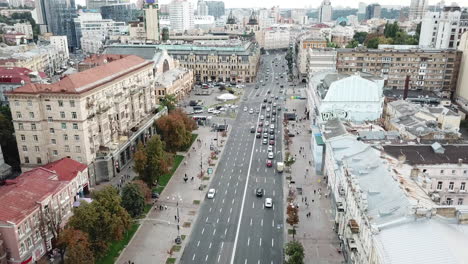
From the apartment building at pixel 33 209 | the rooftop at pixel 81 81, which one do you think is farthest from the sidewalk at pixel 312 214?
the rooftop at pixel 81 81

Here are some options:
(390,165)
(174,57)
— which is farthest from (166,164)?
(174,57)

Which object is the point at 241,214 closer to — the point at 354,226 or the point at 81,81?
the point at 354,226

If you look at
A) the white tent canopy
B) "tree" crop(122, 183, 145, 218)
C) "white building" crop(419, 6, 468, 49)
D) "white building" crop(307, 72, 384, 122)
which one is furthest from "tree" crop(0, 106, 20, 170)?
"white building" crop(419, 6, 468, 49)

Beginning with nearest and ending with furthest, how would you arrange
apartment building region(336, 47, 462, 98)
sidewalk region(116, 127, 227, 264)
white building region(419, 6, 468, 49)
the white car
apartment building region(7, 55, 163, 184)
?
1. sidewalk region(116, 127, 227, 264)
2. the white car
3. apartment building region(7, 55, 163, 184)
4. apartment building region(336, 47, 462, 98)
5. white building region(419, 6, 468, 49)

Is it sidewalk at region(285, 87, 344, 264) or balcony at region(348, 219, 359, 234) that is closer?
balcony at region(348, 219, 359, 234)

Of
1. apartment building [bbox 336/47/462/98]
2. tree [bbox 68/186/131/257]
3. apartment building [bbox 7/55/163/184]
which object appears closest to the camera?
tree [bbox 68/186/131/257]

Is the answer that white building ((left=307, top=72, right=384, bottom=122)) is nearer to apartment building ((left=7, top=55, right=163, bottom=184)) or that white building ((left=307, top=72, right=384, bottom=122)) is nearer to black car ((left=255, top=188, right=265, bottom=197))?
black car ((left=255, top=188, right=265, bottom=197))
